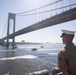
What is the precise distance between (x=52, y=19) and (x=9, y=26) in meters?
46.7

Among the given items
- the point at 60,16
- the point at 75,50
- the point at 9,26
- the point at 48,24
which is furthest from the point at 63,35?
the point at 9,26

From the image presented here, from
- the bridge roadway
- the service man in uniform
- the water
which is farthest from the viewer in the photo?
the bridge roadway

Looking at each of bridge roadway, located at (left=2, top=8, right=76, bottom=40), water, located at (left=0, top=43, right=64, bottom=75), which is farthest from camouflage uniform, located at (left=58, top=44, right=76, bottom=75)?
bridge roadway, located at (left=2, top=8, right=76, bottom=40)

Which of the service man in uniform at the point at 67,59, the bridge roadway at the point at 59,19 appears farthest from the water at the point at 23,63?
the service man in uniform at the point at 67,59

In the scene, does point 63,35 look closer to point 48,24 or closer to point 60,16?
point 60,16

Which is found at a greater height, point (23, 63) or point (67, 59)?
point (67, 59)

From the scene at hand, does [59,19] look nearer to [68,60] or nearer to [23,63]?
[23,63]

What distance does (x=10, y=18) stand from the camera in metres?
78.2

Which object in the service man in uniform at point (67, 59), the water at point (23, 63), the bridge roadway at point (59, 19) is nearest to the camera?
the service man in uniform at point (67, 59)

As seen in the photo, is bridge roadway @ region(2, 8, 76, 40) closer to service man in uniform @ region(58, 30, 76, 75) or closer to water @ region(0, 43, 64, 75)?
water @ region(0, 43, 64, 75)

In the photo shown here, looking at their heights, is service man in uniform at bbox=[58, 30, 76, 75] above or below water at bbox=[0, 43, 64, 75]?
above

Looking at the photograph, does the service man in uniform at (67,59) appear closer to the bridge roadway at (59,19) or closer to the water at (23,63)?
the water at (23,63)

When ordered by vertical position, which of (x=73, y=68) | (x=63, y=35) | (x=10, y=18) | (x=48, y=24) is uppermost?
(x=10, y=18)

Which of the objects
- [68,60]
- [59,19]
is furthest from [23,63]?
[68,60]
